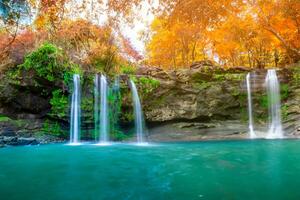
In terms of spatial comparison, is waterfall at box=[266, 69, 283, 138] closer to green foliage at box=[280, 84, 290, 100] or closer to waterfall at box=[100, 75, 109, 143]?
green foliage at box=[280, 84, 290, 100]

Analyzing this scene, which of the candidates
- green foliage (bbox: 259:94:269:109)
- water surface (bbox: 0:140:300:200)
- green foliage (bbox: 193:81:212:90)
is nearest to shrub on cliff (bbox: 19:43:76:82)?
green foliage (bbox: 193:81:212:90)

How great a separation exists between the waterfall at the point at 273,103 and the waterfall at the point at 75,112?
9.90m

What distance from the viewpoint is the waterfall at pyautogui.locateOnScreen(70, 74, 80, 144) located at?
1469 cm

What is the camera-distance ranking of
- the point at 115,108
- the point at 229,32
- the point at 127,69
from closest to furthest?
the point at 115,108 < the point at 127,69 < the point at 229,32

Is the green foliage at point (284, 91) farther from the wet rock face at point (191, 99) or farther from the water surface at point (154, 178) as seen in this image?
the water surface at point (154, 178)

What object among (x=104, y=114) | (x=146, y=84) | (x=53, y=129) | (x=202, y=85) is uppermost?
(x=146, y=84)

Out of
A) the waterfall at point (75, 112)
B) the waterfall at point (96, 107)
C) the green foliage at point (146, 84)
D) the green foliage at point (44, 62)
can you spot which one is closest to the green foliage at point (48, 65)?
the green foliage at point (44, 62)

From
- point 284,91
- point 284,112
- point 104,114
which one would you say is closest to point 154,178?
point 104,114

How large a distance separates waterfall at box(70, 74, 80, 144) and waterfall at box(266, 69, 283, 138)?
9898 mm

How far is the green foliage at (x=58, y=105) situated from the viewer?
48.1 ft

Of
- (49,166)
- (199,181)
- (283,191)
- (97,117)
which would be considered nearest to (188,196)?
(199,181)

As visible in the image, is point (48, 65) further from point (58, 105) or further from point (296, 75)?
point (296, 75)

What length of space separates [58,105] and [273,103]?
11.5 m

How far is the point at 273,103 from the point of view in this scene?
619 inches
